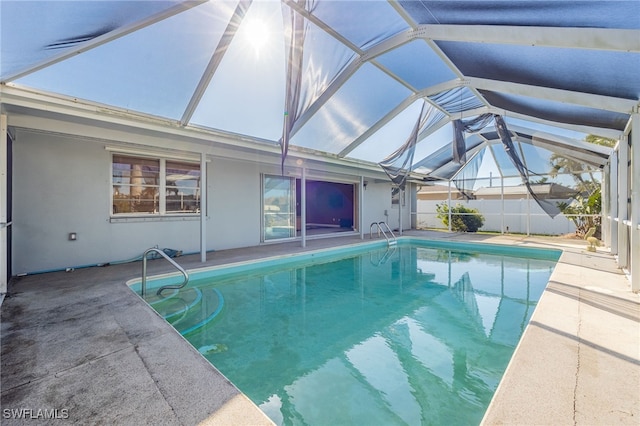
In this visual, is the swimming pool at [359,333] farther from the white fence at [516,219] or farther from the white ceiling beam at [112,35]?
the white fence at [516,219]

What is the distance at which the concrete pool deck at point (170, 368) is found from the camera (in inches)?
66.7

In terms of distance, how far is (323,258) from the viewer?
309 inches

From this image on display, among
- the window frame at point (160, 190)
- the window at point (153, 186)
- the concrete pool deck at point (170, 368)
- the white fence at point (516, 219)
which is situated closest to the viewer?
the concrete pool deck at point (170, 368)

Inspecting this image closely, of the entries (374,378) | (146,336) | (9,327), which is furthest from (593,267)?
(9,327)

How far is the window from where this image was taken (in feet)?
19.9

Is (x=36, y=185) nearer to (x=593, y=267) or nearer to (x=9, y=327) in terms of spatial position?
(x=9, y=327)

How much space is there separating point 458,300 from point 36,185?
770 cm

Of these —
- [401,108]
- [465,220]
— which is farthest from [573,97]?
[465,220]

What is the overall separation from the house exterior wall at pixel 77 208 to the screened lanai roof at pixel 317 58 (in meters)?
1.41

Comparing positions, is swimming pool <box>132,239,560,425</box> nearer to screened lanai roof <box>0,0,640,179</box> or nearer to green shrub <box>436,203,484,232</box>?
screened lanai roof <box>0,0,640,179</box>

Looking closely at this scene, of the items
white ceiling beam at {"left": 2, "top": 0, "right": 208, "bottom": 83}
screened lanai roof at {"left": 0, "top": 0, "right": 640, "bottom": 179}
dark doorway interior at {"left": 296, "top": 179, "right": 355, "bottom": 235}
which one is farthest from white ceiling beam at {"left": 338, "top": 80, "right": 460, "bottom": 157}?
dark doorway interior at {"left": 296, "top": 179, "right": 355, "bottom": 235}

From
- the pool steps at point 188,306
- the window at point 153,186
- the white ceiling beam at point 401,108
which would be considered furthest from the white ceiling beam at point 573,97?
the window at point 153,186

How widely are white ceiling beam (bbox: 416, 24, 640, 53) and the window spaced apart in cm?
619

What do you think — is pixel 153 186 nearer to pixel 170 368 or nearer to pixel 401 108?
pixel 170 368
